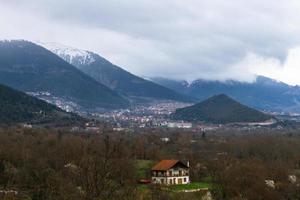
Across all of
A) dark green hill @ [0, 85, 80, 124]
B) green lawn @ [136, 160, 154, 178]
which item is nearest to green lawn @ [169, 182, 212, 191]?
green lawn @ [136, 160, 154, 178]

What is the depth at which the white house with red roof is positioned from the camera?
257ft

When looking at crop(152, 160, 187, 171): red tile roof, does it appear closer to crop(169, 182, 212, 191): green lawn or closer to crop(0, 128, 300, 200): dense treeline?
crop(0, 128, 300, 200): dense treeline

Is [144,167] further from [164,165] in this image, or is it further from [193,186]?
[193,186]

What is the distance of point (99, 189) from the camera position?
71.1ft

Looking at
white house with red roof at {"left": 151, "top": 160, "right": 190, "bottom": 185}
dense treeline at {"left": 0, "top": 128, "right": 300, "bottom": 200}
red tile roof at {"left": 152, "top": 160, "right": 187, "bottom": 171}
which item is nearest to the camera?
dense treeline at {"left": 0, "top": 128, "right": 300, "bottom": 200}

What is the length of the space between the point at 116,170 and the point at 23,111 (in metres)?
158

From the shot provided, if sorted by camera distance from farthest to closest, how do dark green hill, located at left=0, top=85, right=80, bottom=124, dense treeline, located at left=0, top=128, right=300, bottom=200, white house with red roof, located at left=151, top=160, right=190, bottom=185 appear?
dark green hill, located at left=0, top=85, right=80, bottom=124 < white house with red roof, located at left=151, top=160, right=190, bottom=185 < dense treeline, located at left=0, top=128, right=300, bottom=200

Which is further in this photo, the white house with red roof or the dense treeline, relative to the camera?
the white house with red roof

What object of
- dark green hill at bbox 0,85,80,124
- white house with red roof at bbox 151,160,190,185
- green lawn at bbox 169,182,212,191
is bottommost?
green lawn at bbox 169,182,212,191

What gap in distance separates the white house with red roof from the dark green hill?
297 feet

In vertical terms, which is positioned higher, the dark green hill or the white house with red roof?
the dark green hill

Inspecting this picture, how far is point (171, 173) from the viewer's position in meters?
78.9

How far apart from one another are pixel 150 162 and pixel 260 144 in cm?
3031

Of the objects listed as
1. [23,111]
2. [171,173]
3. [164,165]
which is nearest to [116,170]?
[171,173]
